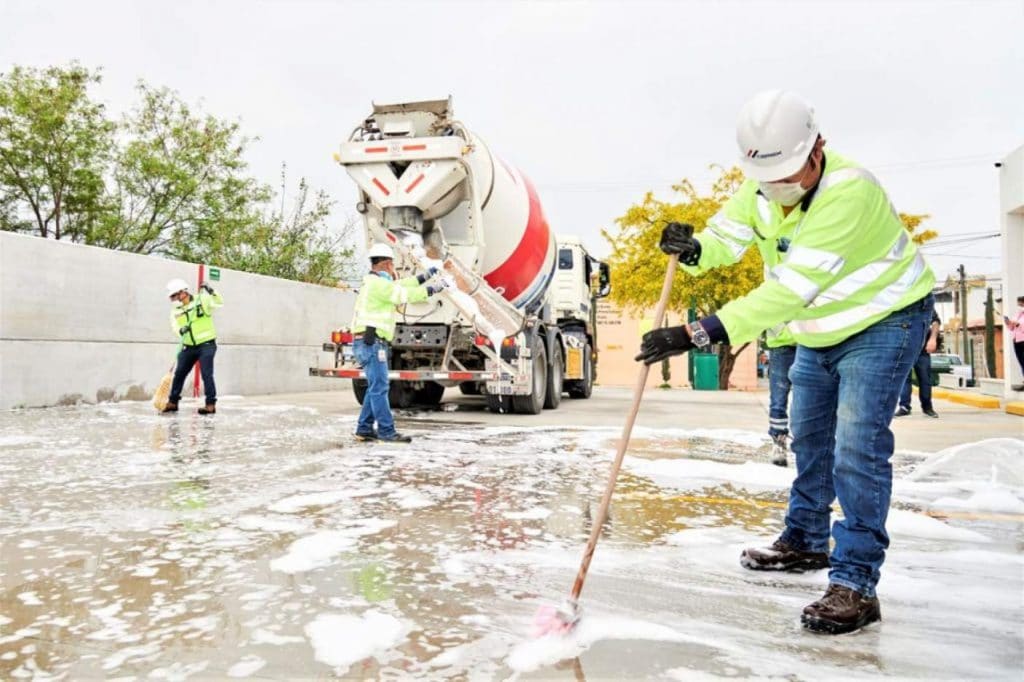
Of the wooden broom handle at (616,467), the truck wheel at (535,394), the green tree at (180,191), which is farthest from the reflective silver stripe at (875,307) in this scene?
the green tree at (180,191)

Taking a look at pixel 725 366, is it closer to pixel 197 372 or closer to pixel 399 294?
pixel 197 372

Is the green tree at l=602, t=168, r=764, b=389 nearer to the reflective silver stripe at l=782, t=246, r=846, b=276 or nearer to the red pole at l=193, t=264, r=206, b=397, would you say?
the red pole at l=193, t=264, r=206, b=397

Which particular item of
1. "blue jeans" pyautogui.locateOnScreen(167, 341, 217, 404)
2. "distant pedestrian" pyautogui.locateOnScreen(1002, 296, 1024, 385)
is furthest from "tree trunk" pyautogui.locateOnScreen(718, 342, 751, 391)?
"blue jeans" pyautogui.locateOnScreen(167, 341, 217, 404)

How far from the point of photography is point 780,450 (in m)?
6.26

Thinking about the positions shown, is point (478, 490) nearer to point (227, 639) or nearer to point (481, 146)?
point (227, 639)

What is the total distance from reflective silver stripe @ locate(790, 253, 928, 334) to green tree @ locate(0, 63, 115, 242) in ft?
66.7

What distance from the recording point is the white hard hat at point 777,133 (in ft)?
8.61

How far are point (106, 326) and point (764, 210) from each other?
9885 millimetres

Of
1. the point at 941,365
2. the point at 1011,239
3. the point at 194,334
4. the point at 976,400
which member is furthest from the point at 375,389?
the point at 941,365

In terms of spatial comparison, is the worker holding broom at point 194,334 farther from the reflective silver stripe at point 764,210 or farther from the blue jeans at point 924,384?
the blue jeans at point 924,384

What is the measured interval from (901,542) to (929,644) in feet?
4.52

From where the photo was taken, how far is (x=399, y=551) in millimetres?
3244

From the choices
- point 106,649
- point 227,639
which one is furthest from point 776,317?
point 106,649

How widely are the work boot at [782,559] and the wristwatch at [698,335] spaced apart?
3.29 ft
